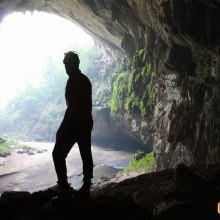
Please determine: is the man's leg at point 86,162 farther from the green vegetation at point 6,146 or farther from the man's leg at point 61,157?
the green vegetation at point 6,146

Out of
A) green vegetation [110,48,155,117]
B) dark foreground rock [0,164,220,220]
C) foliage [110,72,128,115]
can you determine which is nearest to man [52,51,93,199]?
dark foreground rock [0,164,220,220]

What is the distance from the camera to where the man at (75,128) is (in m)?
4.53

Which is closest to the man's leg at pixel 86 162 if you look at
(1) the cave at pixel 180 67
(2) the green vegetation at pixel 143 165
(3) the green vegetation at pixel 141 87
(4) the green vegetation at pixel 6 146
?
(1) the cave at pixel 180 67

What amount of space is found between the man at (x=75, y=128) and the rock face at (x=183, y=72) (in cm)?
707

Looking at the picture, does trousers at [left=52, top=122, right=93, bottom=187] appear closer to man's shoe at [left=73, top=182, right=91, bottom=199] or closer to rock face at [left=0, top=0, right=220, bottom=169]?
man's shoe at [left=73, top=182, right=91, bottom=199]

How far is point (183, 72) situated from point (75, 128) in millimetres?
11953

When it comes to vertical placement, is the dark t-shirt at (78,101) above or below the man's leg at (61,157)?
above

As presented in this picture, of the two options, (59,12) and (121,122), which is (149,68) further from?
(59,12)

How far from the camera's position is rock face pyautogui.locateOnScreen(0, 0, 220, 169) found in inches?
452

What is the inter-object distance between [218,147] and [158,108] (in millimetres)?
9359

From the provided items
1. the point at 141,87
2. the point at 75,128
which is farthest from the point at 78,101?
the point at 141,87

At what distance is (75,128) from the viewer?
459cm

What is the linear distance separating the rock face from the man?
7.07 metres

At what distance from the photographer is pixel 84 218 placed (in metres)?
3.91
